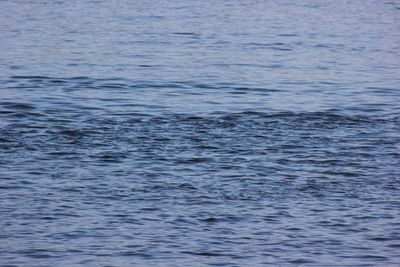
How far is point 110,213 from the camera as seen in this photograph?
29.9 ft

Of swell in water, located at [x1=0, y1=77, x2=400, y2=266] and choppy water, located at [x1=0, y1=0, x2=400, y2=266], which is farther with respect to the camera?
choppy water, located at [x1=0, y1=0, x2=400, y2=266]

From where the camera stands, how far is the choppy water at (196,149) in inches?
332

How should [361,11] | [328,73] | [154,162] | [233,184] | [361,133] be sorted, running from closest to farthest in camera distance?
[233,184] < [154,162] < [361,133] < [328,73] < [361,11]

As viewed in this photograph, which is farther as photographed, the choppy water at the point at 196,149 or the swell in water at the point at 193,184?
the choppy water at the point at 196,149

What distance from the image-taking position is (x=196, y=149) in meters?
11.8

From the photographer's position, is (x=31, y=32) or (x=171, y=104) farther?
(x=31, y=32)

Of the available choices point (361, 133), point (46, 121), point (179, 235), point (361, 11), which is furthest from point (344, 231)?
point (361, 11)

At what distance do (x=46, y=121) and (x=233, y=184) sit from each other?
3919mm

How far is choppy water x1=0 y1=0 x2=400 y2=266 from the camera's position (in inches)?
332

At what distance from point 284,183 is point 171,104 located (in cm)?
488

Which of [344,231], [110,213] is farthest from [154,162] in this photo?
[344,231]

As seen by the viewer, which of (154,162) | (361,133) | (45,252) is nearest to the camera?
(45,252)

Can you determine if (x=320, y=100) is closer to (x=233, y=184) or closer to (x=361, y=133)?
(x=361, y=133)

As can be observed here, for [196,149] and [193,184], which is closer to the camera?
[193,184]
